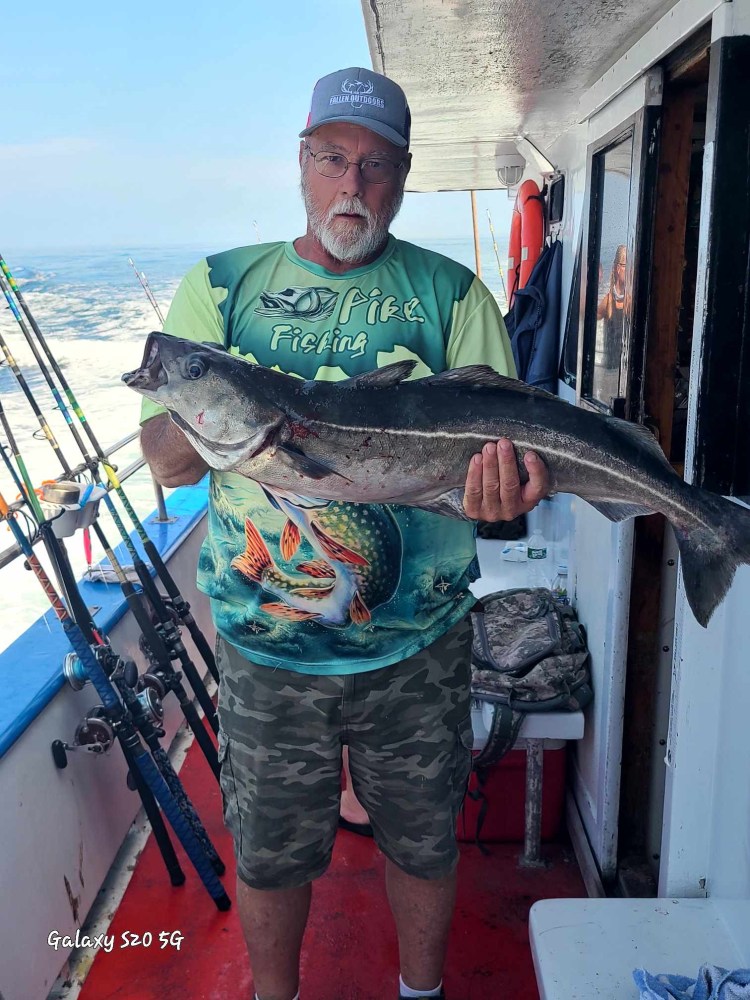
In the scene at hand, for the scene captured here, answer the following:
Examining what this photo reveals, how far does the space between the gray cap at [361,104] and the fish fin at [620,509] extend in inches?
38.4

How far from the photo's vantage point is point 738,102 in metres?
1.68

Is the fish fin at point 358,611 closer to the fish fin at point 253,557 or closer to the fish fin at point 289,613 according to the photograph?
the fish fin at point 289,613

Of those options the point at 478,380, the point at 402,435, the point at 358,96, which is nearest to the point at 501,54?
the point at 358,96

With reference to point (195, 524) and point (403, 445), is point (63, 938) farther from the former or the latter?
point (195, 524)

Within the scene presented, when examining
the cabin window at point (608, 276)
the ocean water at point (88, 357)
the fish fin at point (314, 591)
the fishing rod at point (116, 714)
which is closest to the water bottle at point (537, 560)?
the cabin window at point (608, 276)

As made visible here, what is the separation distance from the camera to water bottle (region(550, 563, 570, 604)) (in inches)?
134

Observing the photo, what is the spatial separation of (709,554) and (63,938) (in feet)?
7.07

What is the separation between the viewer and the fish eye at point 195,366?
153cm

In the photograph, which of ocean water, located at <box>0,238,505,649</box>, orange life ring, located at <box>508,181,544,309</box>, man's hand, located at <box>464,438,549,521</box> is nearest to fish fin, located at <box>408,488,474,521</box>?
man's hand, located at <box>464,438,549,521</box>

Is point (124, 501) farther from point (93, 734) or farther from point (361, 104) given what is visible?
point (361, 104)

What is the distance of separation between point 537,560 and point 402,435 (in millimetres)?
3155

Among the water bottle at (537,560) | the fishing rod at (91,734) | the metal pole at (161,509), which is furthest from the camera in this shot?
the water bottle at (537,560)

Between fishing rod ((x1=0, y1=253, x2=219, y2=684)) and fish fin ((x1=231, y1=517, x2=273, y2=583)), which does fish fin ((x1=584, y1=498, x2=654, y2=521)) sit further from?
fishing rod ((x1=0, y1=253, x2=219, y2=684))

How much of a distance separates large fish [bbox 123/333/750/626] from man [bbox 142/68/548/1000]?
0.20 meters
